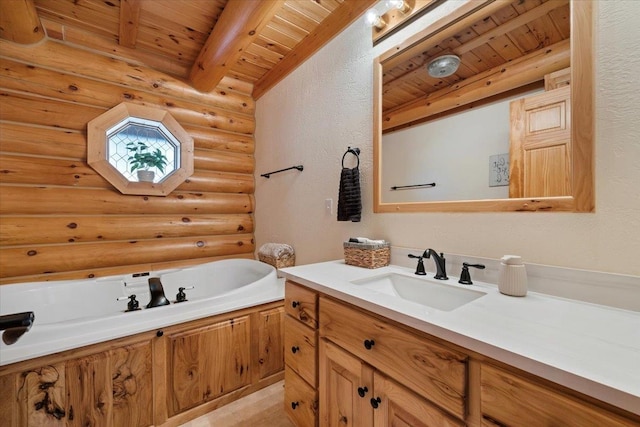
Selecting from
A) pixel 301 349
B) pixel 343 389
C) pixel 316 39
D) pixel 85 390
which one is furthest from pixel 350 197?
pixel 85 390

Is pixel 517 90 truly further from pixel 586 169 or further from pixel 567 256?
pixel 567 256

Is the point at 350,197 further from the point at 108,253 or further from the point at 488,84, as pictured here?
the point at 108,253

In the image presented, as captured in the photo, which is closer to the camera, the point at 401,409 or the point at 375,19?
the point at 401,409

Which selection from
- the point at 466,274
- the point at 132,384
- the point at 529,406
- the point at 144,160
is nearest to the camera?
the point at 529,406

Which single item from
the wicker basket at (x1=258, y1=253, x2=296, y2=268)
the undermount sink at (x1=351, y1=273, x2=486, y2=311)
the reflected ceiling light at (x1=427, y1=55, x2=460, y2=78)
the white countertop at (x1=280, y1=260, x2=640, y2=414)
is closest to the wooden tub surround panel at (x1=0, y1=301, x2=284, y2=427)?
the wicker basket at (x1=258, y1=253, x2=296, y2=268)

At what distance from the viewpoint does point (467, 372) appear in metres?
0.67

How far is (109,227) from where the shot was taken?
2.25 metres

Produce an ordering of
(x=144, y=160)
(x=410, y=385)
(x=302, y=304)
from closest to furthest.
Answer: (x=410, y=385), (x=302, y=304), (x=144, y=160)

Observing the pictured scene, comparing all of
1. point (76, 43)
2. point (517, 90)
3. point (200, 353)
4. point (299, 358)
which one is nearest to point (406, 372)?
point (299, 358)

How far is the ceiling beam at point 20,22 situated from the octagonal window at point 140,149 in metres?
0.61

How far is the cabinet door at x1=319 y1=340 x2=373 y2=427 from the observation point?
0.94m

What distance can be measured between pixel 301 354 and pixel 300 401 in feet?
0.78

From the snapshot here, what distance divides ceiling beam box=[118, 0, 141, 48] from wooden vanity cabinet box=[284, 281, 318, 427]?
2200 mm

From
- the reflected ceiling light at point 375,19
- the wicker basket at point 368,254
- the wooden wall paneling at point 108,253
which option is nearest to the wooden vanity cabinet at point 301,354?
the wicker basket at point 368,254
